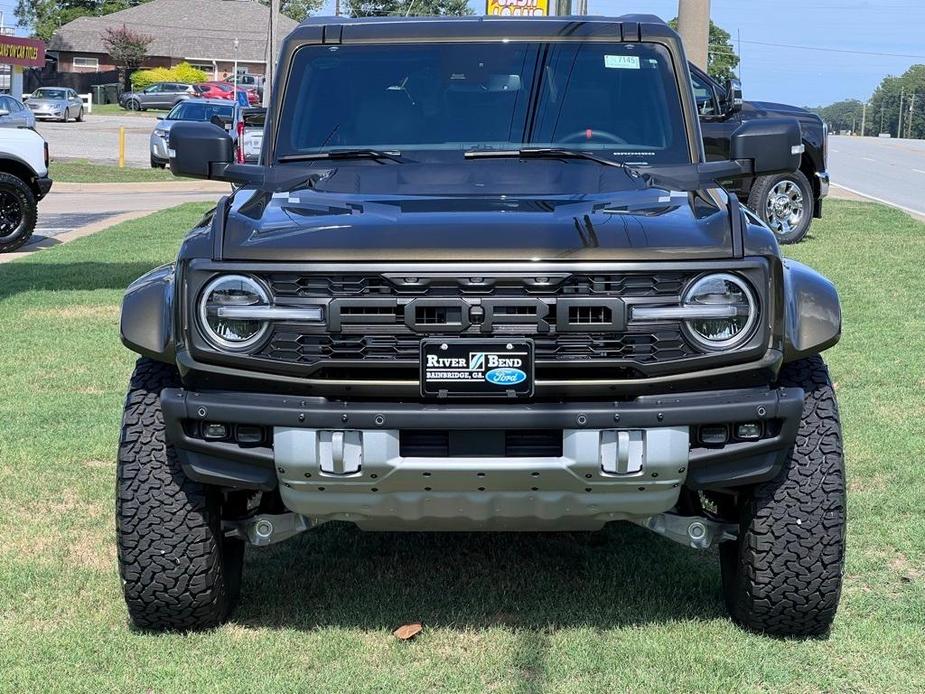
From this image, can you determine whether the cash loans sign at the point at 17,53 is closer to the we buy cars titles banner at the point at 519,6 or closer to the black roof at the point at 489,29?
the we buy cars titles banner at the point at 519,6

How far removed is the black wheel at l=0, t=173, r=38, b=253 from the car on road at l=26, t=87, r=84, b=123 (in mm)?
36210

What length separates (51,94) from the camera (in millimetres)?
51375

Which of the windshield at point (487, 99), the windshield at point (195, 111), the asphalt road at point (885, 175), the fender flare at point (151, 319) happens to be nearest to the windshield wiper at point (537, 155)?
Answer: the windshield at point (487, 99)

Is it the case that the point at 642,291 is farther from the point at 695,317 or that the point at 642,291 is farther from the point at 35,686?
the point at 35,686

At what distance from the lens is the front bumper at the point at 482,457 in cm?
361

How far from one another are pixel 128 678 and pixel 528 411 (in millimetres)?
1412

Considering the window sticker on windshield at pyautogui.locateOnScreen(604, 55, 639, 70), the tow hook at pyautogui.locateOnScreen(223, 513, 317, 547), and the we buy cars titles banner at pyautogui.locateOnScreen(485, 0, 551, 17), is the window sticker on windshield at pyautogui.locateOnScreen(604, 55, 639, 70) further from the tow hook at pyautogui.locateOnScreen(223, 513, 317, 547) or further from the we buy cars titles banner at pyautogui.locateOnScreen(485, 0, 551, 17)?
the we buy cars titles banner at pyautogui.locateOnScreen(485, 0, 551, 17)

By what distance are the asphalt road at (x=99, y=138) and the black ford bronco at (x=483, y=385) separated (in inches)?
1178

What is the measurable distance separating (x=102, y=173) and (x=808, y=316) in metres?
26.4

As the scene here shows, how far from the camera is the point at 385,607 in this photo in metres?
4.43

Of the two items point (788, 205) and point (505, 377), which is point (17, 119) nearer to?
point (788, 205)

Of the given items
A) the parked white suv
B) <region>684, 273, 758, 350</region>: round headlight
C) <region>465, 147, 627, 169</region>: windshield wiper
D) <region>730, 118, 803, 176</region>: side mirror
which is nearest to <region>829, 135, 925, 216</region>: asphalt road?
the parked white suv

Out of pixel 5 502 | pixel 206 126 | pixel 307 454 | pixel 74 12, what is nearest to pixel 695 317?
pixel 307 454

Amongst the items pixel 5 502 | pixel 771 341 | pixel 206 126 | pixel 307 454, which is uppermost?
pixel 206 126
